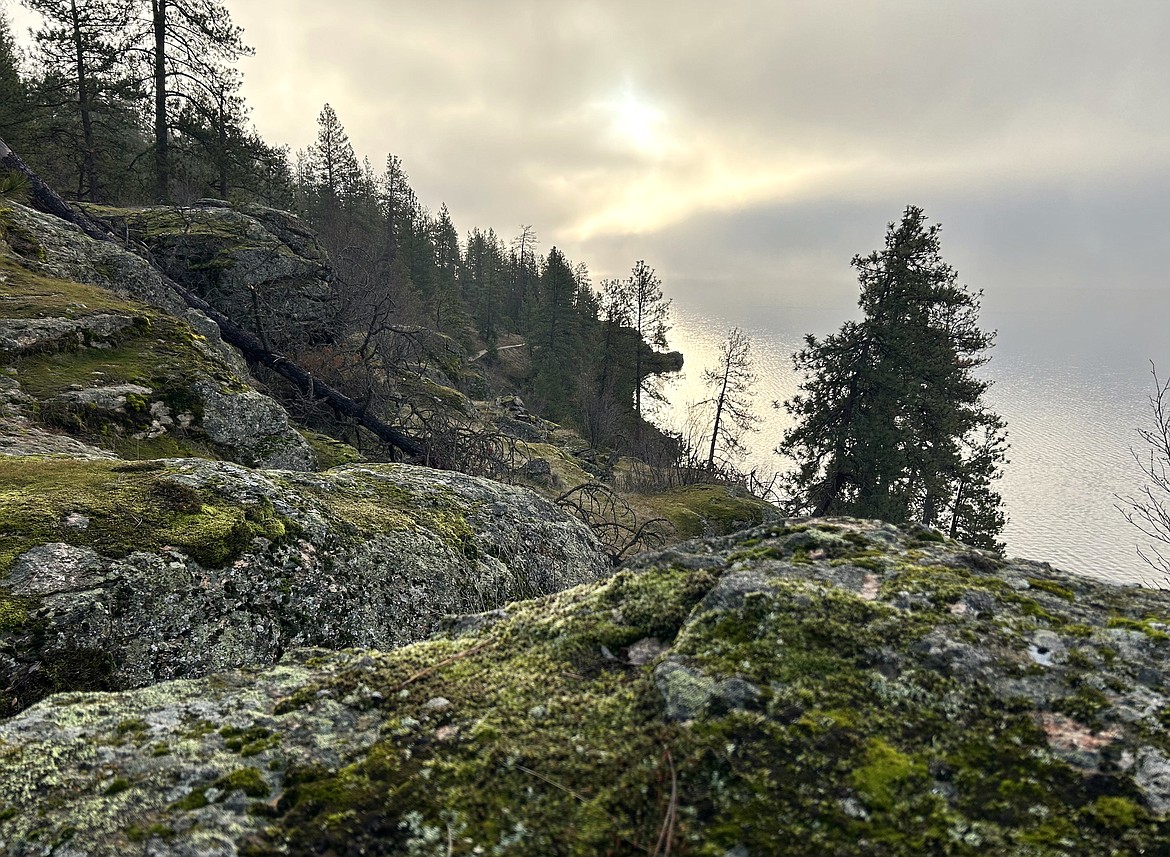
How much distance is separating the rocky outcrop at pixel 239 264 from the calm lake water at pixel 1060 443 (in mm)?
23427

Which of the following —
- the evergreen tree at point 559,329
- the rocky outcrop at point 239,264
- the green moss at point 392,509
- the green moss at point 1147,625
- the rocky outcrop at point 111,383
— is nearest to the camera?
the green moss at point 1147,625

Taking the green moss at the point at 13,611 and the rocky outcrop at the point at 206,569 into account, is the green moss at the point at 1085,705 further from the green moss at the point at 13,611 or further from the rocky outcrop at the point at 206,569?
the green moss at the point at 13,611

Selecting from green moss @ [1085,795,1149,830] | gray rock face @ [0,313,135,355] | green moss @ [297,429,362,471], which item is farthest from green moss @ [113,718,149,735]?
green moss @ [297,429,362,471]

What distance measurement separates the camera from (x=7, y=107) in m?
18.1

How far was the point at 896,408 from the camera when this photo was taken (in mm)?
19531

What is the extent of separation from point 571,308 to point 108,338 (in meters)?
45.6

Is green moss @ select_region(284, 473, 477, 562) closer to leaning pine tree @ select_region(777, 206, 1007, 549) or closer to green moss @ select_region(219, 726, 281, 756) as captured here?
green moss @ select_region(219, 726, 281, 756)

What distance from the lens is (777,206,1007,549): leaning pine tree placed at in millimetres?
19203

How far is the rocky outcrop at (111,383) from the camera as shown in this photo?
5.10m

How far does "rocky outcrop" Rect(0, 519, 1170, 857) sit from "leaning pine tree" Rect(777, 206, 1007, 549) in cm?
1892

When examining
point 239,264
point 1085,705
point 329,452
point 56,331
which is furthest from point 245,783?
point 239,264

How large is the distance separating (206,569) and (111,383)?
3.95 metres

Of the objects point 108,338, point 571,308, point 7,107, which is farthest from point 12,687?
point 571,308

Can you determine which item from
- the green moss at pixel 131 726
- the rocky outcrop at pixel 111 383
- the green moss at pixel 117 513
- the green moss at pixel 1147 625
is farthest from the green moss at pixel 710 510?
the green moss at pixel 131 726
